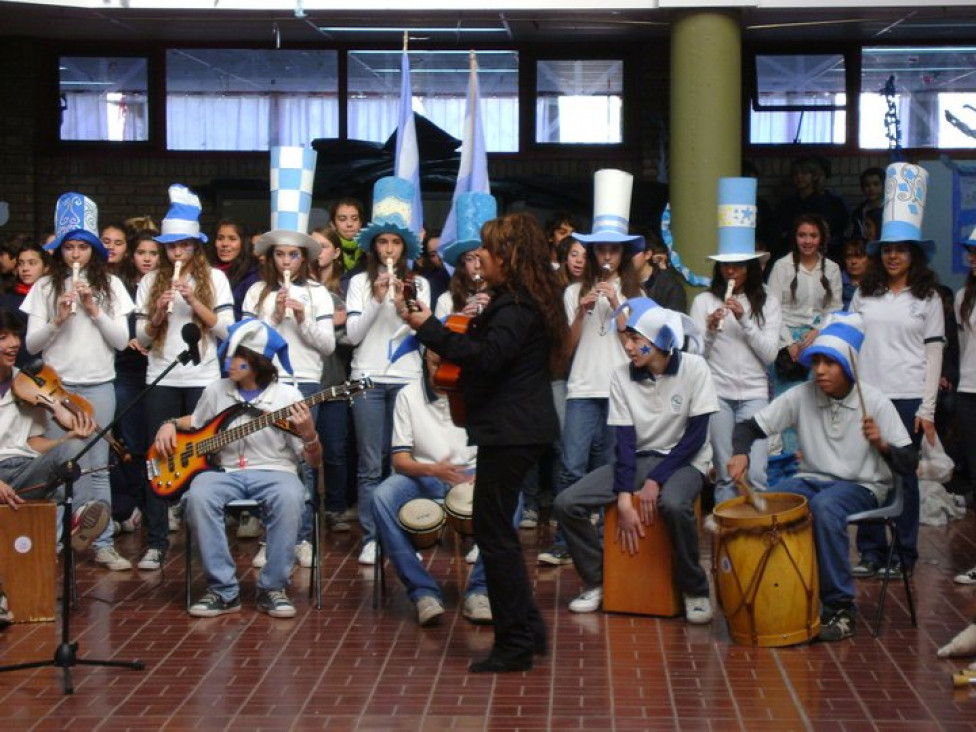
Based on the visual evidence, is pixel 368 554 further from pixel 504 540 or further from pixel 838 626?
pixel 838 626

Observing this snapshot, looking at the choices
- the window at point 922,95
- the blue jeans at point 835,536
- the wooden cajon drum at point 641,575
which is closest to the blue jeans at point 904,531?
the blue jeans at point 835,536

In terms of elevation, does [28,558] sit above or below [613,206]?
below

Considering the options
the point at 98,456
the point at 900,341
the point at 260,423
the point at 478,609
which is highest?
the point at 900,341

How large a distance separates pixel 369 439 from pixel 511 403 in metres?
2.66

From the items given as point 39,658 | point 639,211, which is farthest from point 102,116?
point 39,658

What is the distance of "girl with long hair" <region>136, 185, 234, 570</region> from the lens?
936cm

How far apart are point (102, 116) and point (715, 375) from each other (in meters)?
7.79

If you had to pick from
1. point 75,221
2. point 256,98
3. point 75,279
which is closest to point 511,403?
point 75,279

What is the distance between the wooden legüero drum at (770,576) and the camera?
7.50m

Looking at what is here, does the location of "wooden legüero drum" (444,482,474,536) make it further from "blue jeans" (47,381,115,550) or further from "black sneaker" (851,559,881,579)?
"black sneaker" (851,559,881,579)

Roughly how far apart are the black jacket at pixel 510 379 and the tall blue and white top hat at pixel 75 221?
315 centimetres

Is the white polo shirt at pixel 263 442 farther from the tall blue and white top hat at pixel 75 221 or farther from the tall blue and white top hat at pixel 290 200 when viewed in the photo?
the tall blue and white top hat at pixel 75 221

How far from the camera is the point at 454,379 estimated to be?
23.2 feet

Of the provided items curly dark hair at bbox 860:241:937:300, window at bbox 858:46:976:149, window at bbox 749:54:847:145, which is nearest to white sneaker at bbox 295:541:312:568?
curly dark hair at bbox 860:241:937:300
